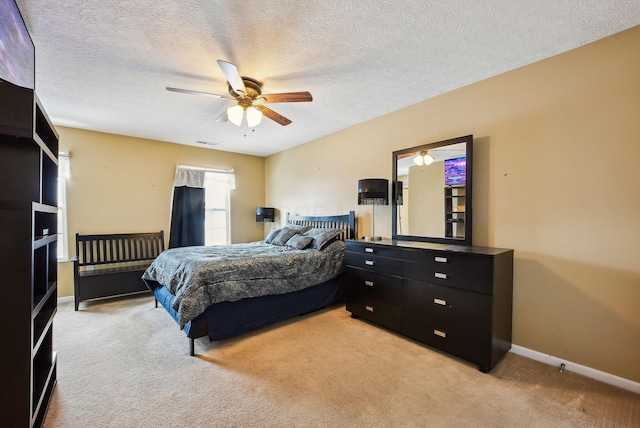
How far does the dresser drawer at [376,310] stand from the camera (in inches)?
109

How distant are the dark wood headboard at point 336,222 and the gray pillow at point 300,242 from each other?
22.9 inches

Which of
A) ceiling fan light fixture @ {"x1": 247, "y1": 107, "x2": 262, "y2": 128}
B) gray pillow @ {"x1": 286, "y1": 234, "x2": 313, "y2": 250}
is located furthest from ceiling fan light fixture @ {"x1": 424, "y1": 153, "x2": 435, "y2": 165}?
ceiling fan light fixture @ {"x1": 247, "y1": 107, "x2": 262, "y2": 128}

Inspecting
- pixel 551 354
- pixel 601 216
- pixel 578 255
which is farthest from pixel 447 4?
pixel 551 354

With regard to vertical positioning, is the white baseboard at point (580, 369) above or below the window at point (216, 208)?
below

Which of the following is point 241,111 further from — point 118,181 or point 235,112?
point 118,181

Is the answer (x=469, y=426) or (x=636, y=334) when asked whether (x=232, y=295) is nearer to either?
(x=469, y=426)

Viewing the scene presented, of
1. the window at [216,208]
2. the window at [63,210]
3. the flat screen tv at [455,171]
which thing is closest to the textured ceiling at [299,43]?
the flat screen tv at [455,171]

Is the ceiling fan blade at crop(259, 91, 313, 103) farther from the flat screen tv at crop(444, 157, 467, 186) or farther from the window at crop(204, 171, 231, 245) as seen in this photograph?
the window at crop(204, 171, 231, 245)

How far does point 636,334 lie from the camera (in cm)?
190

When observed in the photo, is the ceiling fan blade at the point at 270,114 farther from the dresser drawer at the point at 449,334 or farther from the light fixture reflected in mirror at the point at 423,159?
the dresser drawer at the point at 449,334

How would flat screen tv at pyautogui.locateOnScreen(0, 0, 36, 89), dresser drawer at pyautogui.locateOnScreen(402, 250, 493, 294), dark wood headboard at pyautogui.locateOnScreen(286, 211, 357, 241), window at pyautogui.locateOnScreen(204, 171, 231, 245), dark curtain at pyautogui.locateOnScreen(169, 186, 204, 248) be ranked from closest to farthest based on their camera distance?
flat screen tv at pyautogui.locateOnScreen(0, 0, 36, 89) → dresser drawer at pyautogui.locateOnScreen(402, 250, 493, 294) → dark wood headboard at pyautogui.locateOnScreen(286, 211, 357, 241) → dark curtain at pyautogui.locateOnScreen(169, 186, 204, 248) → window at pyautogui.locateOnScreen(204, 171, 231, 245)

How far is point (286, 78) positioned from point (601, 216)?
2.91 m

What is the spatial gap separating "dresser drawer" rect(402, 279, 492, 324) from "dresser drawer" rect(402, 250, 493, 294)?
0.06 metres

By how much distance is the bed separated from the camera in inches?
97.3
